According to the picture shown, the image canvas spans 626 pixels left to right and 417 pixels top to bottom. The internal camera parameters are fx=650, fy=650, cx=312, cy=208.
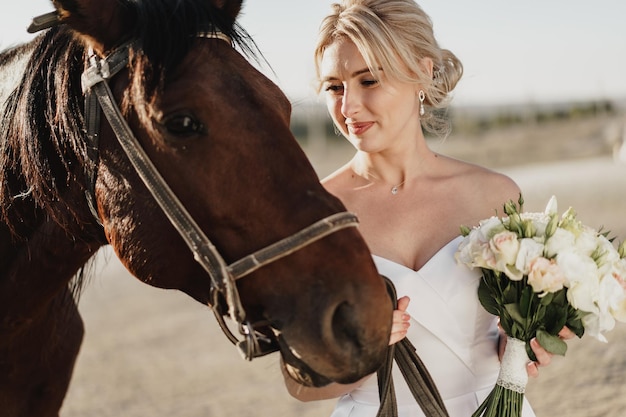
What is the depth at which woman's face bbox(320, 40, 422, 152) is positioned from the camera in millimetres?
2729

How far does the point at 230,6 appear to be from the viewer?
2.27 meters

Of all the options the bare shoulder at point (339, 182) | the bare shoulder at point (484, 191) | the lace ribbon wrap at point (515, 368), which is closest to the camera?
the lace ribbon wrap at point (515, 368)

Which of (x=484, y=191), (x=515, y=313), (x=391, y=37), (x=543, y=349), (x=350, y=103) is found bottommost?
(x=543, y=349)

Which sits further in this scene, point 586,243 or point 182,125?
point 586,243

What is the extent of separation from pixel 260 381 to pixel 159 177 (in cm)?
469

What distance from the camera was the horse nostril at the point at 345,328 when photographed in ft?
5.74

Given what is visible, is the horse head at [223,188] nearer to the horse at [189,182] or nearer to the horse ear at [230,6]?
the horse at [189,182]

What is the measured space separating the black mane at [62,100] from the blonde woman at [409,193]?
70 centimetres

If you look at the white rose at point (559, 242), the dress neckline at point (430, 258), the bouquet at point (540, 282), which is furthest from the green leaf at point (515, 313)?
the dress neckline at point (430, 258)

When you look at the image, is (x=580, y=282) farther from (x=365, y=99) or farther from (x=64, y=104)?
(x=64, y=104)

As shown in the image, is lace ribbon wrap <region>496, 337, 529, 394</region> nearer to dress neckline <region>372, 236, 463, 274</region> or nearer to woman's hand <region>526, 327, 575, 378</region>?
woman's hand <region>526, 327, 575, 378</region>

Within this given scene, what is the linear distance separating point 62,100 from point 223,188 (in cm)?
69

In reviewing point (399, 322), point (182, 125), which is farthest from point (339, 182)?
point (182, 125)

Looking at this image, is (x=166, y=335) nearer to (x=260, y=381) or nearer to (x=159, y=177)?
(x=260, y=381)
